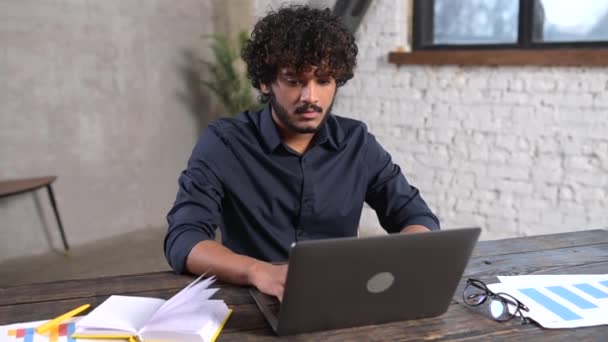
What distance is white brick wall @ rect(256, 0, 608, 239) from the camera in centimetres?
314

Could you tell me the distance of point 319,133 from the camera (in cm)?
166

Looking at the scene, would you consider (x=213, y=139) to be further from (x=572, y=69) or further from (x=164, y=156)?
(x=164, y=156)

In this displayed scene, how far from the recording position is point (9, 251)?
3670mm

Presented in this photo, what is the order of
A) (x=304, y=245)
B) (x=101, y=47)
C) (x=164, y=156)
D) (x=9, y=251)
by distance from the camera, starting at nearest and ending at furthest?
(x=304, y=245) < (x=9, y=251) < (x=101, y=47) < (x=164, y=156)

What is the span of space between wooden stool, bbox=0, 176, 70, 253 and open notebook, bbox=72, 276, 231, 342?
2.49m

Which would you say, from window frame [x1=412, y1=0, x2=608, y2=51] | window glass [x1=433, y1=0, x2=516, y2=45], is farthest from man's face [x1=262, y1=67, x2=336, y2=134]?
window glass [x1=433, y1=0, x2=516, y2=45]

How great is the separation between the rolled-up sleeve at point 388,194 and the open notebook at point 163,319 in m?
0.69

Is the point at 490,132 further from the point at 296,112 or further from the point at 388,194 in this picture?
the point at 296,112

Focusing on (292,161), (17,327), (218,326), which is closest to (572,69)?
(292,161)

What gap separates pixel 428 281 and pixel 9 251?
10.8ft

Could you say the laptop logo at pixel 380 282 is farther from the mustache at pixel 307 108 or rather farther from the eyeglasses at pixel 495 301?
the mustache at pixel 307 108

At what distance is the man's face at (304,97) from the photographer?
1525 millimetres

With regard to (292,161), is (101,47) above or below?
above

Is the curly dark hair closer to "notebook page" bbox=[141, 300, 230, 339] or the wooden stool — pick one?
"notebook page" bbox=[141, 300, 230, 339]
